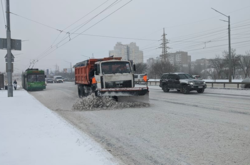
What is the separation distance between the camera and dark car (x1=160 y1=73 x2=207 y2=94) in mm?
18597

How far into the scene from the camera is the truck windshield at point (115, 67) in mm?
13017

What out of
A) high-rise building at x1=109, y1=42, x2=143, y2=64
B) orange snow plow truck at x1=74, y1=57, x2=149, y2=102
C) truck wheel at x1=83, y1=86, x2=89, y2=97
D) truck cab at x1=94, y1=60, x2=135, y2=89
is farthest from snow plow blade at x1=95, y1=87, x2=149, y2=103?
high-rise building at x1=109, y1=42, x2=143, y2=64

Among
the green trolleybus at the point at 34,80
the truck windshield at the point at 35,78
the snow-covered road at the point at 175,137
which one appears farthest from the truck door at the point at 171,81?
the truck windshield at the point at 35,78

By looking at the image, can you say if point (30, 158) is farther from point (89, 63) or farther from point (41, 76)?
point (41, 76)

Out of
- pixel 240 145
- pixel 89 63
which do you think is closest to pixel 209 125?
pixel 240 145

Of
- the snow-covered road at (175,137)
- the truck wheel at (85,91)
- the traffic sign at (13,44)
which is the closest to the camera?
the snow-covered road at (175,137)

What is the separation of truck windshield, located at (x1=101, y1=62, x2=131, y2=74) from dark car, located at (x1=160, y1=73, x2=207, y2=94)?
712cm

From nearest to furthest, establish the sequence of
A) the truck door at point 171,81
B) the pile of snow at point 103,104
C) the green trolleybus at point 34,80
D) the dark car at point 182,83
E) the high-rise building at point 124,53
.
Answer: the pile of snow at point 103,104
the dark car at point 182,83
the truck door at point 171,81
the green trolleybus at point 34,80
the high-rise building at point 124,53

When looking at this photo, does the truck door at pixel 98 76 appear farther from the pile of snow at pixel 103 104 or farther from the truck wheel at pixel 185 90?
the truck wheel at pixel 185 90

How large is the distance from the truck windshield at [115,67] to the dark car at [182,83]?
23.3 ft

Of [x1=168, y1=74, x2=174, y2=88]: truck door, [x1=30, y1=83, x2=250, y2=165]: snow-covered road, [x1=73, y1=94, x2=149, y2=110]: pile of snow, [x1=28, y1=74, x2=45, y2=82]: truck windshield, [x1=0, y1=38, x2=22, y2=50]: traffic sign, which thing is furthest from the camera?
[x1=28, y1=74, x2=45, y2=82]: truck windshield

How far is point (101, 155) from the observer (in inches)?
182

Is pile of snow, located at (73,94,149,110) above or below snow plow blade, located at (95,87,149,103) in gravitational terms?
below

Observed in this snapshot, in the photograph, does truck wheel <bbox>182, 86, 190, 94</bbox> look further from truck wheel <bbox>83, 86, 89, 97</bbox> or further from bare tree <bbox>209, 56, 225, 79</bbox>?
bare tree <bbox>209, 56, 225, 79</bbox>
